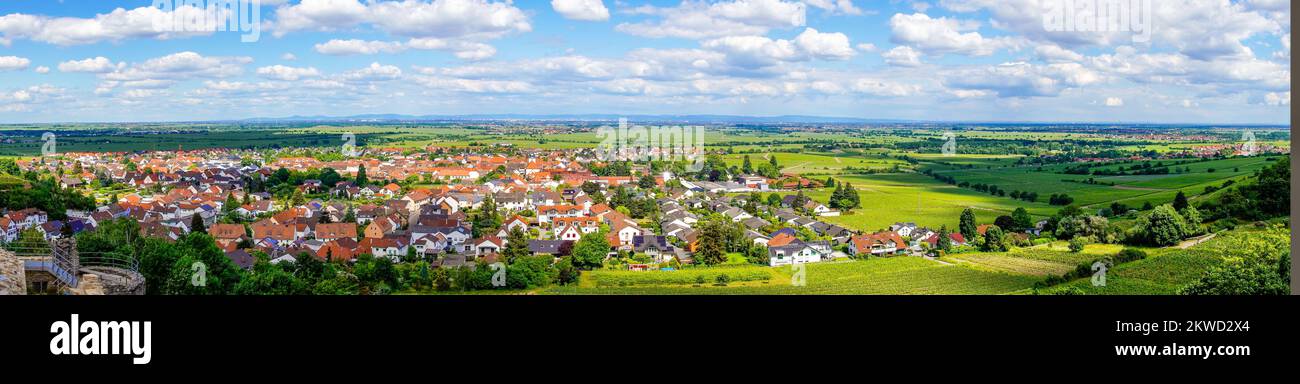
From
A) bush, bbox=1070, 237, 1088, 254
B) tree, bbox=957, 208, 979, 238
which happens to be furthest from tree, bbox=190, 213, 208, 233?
bush, bbox=1070, 237, 1088, 254

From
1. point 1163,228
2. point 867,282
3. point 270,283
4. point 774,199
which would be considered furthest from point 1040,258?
point 270,283

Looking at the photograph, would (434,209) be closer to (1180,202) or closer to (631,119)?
(631,119)

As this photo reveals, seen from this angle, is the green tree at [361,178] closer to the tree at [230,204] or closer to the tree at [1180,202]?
the tree at [230,204]

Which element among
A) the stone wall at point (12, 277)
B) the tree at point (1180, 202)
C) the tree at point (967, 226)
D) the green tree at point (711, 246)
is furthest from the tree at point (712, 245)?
the stone wall at point (12, 277)

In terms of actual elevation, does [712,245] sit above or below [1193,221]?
below

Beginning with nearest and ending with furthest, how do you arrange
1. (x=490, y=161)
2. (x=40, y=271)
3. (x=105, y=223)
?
(x=40, y=271) < (x=105, y=223) < (x=490, y=161)
